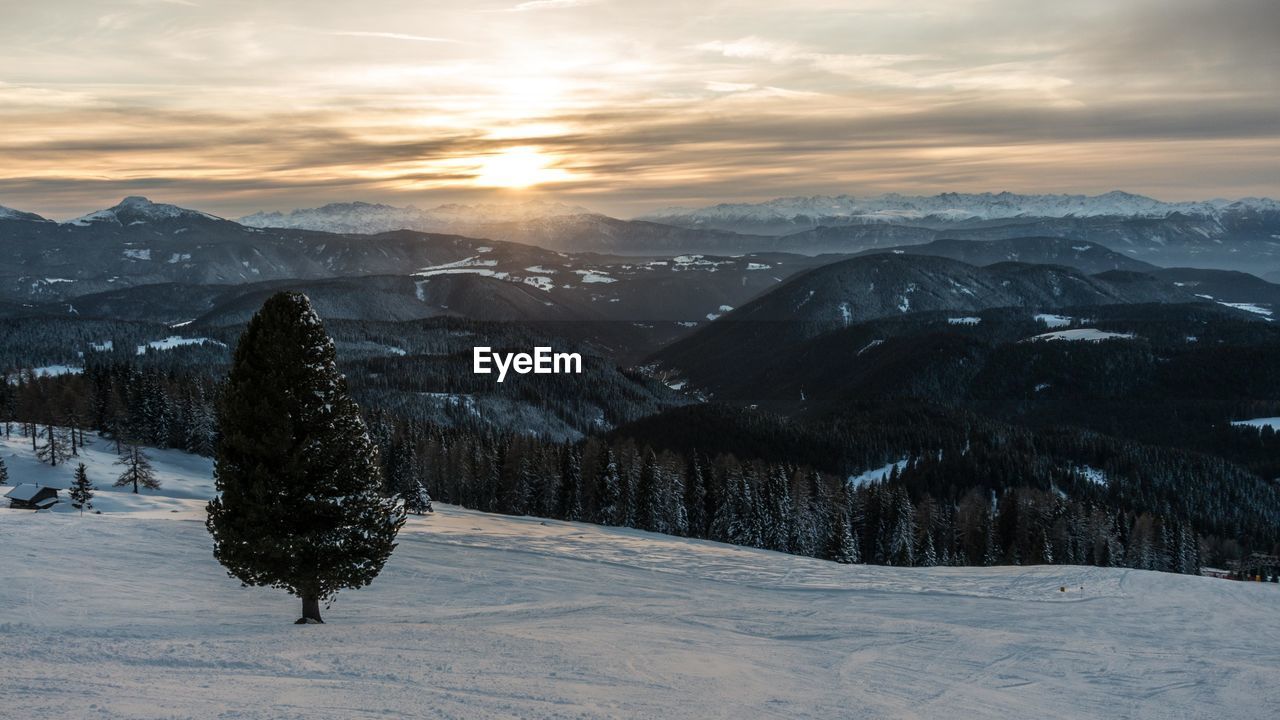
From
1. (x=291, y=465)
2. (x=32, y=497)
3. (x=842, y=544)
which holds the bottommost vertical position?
(x=842, y=544)

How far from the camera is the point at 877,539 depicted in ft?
A: 351

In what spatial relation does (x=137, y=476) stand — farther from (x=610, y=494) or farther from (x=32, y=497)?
(x=610, y=494)

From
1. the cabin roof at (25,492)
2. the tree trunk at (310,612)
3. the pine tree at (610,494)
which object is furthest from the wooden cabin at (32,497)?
the pine tree at (610,494)

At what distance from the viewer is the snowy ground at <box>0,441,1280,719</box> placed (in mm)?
21953

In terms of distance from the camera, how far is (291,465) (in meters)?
26.7

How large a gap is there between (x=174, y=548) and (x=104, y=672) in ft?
98.9

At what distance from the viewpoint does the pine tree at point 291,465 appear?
2655 centimetres

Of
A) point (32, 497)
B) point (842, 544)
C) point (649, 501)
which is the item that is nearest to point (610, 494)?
point (649, 501)

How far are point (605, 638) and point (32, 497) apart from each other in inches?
2477

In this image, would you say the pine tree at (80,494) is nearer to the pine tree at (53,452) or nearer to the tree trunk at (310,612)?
the pine tree at (53,452)

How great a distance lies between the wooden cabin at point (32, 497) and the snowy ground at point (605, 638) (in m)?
16.1

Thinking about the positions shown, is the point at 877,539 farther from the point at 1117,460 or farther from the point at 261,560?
the point at 1117,460

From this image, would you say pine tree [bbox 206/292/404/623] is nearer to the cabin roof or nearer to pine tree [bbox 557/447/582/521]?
the cabin roof

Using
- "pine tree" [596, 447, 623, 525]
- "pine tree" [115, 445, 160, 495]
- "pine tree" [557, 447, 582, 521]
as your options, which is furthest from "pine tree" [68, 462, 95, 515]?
"pine tree" [596, 447, 623, 525]
